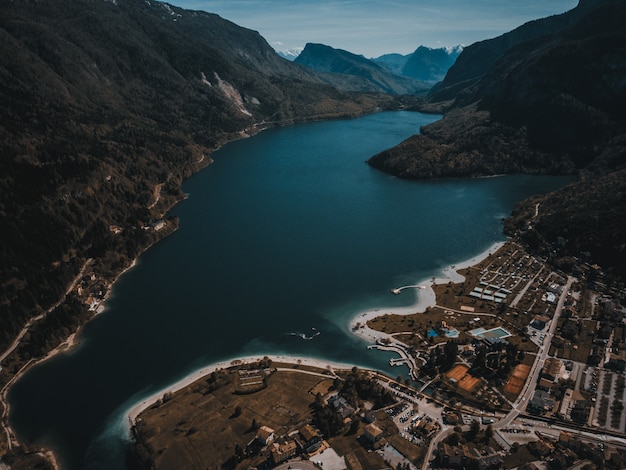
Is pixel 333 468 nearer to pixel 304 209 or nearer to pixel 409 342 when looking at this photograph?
pixel 409 342

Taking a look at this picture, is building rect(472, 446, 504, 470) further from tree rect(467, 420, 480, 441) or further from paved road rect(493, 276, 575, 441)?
paved road rect(493, 276, 575, 441)

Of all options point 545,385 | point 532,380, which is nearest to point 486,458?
point 545,385

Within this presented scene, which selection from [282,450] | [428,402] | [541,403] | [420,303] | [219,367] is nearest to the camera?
[282,450]

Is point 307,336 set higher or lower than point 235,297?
lower

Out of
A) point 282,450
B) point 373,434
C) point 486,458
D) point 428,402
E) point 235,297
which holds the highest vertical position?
point 235,297

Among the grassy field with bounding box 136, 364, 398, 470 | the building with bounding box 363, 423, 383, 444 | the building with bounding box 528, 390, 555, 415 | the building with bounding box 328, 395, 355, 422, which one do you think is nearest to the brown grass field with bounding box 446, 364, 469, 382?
the building with bounding box 528, 390, 555, 415

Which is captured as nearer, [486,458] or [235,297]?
[486,458]

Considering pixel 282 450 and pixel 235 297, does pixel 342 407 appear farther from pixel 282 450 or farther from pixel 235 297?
pixel 235 297

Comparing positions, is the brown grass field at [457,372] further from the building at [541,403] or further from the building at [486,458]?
the building at [486,458]
